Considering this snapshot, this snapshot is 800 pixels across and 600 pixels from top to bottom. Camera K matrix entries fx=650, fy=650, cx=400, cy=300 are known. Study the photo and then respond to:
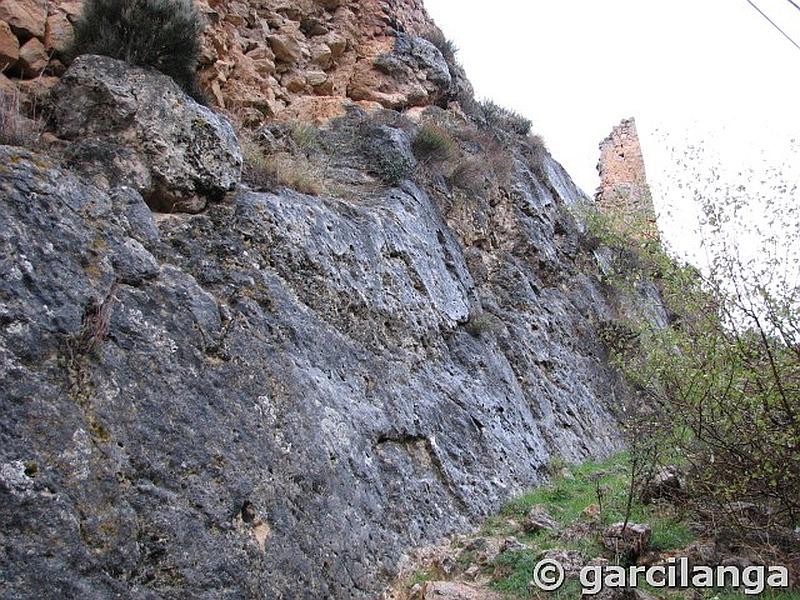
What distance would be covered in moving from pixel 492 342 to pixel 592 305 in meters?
4.73

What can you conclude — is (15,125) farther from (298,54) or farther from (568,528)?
(298,54)

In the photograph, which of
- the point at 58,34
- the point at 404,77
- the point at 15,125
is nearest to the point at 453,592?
the point at 15,125

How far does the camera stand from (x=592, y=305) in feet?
43.3

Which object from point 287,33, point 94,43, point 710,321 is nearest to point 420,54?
point 287,33

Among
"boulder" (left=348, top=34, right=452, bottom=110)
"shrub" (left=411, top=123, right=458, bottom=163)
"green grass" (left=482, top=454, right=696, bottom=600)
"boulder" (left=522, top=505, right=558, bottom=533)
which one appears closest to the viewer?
"green grass" (left=482, top=454, right=696, bottom=600)

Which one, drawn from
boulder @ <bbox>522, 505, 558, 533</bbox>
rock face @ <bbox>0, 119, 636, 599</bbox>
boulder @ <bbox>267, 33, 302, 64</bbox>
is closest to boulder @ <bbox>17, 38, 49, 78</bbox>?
rock face @ <bbox>0, 119, 636, 599</bbox>

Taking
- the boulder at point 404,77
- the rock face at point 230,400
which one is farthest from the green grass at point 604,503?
the boulder at point 404,77

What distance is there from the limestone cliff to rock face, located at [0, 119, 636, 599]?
0.02 m

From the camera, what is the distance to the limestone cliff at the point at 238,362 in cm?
360

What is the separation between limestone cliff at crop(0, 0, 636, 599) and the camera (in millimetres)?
3598

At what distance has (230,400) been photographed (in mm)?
4625

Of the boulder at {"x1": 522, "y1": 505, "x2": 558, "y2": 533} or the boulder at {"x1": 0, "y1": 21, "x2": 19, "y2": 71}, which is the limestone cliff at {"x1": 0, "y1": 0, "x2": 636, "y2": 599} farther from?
the boulder at {"x1": 522, "y1": 505, "x2": 558, "y2": 533}

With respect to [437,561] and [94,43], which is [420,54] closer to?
[94,43]

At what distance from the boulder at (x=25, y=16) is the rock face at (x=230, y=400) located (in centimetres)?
172
